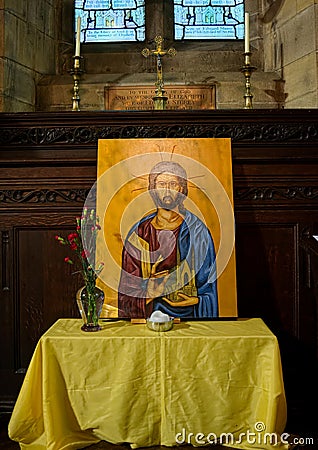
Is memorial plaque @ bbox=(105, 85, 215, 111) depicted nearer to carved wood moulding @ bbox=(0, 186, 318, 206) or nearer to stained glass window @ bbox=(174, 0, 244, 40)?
stained glass window @ bbox=(174, 0, 244, 40)

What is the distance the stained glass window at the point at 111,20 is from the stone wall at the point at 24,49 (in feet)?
0.91

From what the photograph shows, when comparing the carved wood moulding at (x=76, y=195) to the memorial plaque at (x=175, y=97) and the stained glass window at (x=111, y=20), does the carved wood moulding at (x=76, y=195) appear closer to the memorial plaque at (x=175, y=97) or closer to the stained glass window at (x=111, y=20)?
the memorial plaque at (x=175, y=97)

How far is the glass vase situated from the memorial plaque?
7.43ft

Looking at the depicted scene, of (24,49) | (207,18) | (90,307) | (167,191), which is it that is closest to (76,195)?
(167,191)

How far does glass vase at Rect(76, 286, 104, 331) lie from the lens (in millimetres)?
3303

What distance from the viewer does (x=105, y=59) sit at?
5.52 meters

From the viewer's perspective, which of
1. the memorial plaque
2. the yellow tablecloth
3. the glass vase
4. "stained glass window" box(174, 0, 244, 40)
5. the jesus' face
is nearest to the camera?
the yellow tablecloth

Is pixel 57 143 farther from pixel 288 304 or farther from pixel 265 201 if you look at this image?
pixel 288 304

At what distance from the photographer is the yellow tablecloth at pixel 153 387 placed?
124 inches

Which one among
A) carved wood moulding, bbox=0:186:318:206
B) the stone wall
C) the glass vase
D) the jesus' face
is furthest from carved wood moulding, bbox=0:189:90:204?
the stone wall

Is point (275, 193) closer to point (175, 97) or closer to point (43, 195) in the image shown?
point (43, 195)

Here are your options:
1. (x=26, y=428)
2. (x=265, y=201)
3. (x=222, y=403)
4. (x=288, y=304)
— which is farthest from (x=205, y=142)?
(x=26, y=428)

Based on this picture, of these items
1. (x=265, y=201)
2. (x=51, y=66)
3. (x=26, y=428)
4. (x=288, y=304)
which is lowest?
(x=26, y=428)

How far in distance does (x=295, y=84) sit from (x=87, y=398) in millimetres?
3131
